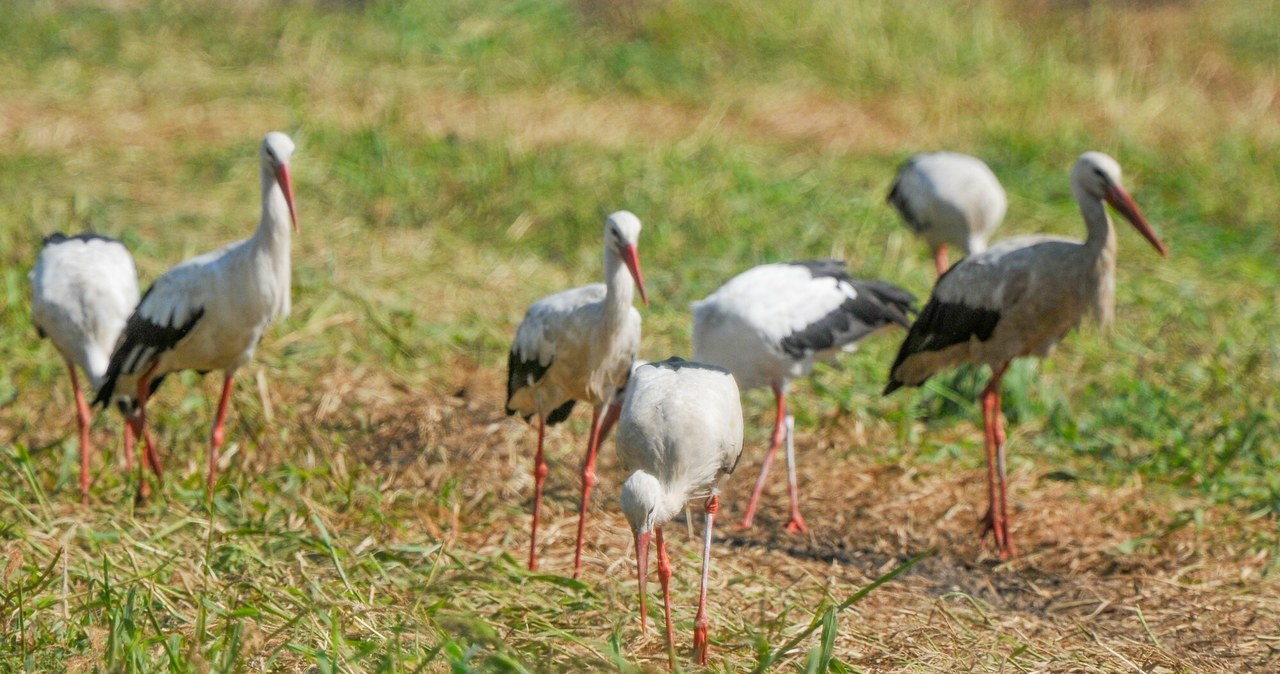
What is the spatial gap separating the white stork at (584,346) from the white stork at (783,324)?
0.72m

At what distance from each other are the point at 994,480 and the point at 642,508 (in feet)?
7.39

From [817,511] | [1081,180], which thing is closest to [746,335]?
[817,511]

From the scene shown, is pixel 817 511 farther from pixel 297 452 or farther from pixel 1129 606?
pixel 297 452

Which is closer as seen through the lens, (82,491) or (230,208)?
(82,491)

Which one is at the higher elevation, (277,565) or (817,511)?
(277,565)

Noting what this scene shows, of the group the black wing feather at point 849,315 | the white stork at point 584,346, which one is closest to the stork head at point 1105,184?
the black wing feather at point 849,315

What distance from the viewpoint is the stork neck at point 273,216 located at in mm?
5086

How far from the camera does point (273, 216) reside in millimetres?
5086

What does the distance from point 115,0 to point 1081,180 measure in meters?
11.7

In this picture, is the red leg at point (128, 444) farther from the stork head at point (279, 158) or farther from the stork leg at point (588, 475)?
the stork leg at point (588, 475)

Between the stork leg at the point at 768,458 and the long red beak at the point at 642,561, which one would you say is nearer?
the long red beak at the point at 642,561

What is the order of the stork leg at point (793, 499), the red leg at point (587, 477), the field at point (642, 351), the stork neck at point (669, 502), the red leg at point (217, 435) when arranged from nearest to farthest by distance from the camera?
the stork neck at point (669, 502) → the field at point (642, 351) → the red leg at point (587, 477) → the red leg at point (217, 435) → the stork leg at point (793, 499)

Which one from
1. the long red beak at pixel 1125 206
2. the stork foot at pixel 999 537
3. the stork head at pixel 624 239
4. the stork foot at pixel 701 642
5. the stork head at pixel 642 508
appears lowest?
the stork foot at pixel 999 537

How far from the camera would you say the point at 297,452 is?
5.62 meters
